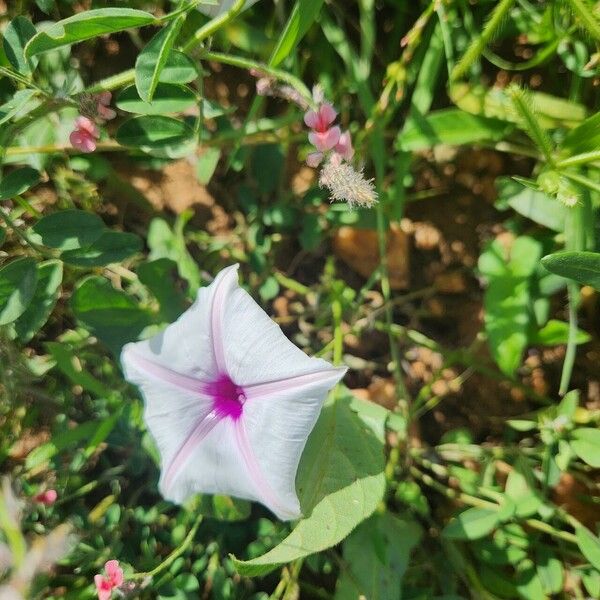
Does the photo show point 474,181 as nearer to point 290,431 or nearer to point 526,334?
point 526,334

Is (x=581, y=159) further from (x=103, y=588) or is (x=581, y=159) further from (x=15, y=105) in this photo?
(x=103, y=588)

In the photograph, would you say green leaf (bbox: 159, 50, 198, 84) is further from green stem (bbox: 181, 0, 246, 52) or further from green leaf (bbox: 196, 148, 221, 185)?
green leaf (bbox: 196, 148, 221, 185)

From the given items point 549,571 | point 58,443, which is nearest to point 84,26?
point 58,443

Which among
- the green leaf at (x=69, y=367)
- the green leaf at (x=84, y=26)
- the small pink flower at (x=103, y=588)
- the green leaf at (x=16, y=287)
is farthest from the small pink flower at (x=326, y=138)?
the small pink flower at (x=103, y=588)

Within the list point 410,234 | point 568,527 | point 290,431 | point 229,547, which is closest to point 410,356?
point 410,234

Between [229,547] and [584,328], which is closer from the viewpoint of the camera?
[229,547]

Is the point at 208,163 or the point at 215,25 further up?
the point at 215,25
